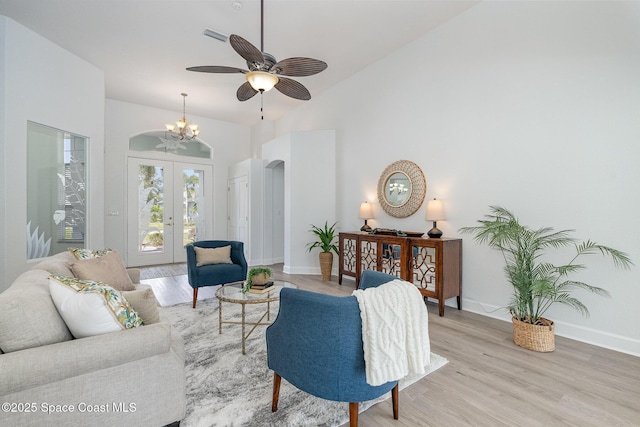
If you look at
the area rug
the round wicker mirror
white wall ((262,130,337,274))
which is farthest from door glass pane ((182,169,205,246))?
the round wicker mirror

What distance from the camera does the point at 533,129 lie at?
9.83 ft

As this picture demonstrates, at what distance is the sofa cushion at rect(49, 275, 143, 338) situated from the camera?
138 centimetres

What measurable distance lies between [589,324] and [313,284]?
3.31 m

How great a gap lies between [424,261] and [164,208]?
19.2ft

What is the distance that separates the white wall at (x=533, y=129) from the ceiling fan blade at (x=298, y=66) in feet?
6.38

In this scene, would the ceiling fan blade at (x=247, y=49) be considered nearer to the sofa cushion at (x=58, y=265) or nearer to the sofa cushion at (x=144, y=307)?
the sofa cushion at (x=144, y=307)

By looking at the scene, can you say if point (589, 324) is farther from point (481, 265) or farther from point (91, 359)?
point (91, 359)

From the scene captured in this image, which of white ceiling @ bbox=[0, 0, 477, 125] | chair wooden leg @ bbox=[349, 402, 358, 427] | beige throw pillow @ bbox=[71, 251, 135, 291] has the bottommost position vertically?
chair wooden leg @ bbox=[349, 402, 358, 427]

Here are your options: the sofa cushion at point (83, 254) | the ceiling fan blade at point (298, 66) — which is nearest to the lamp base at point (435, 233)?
the ceiling fan blade at point (298, 66)

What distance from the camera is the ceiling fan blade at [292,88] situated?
2977 millimetres

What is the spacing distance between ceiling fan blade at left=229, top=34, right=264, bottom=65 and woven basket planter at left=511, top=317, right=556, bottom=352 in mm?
3258

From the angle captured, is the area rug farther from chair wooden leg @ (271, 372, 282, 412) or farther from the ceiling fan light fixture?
the ceiling fan light fixture

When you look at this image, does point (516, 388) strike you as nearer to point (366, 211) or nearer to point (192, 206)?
point (366, 211)

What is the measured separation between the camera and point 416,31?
3910 millimetres
